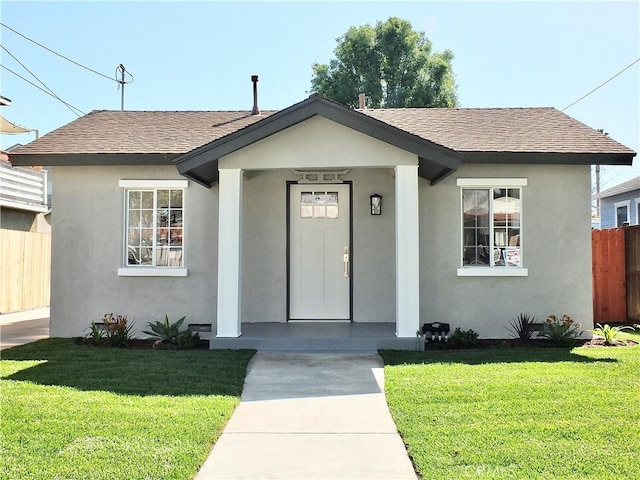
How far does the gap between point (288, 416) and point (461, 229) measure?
5524mm

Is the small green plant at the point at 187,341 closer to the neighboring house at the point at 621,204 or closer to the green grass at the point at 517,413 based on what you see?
the green grass at the point at 517,413

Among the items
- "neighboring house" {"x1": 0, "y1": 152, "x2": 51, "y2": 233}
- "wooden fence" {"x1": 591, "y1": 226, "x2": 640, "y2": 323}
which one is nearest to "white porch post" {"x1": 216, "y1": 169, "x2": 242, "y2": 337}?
"wooden fence" {"x1": 591, "y1": 226, "x2": 640, "y2": 323}

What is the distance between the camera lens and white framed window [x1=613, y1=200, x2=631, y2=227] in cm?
2092

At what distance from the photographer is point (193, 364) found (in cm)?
749

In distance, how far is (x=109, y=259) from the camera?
10.1 m

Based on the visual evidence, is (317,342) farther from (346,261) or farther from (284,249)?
(284,249)

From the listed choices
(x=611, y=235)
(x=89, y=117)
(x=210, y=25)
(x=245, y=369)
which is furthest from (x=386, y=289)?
(x=210, y=25)

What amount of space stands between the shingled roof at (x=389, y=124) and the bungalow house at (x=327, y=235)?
50 mm

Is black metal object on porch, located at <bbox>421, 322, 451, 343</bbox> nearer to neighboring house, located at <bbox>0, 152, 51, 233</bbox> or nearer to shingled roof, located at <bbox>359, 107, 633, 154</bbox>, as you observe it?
shingled roof, located at <bbox>359, 107, 633, 154</bbox>

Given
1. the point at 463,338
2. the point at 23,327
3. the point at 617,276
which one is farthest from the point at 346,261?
the point at 23,327

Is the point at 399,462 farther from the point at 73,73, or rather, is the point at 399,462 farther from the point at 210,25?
the point at 73,73

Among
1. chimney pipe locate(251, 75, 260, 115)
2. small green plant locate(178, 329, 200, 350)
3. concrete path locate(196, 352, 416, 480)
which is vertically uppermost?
chimney pipe locate(251, 75, 260, 115)

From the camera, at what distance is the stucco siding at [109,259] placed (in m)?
10.0

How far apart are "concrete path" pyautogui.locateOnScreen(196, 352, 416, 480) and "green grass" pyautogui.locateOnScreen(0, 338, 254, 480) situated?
23cm
